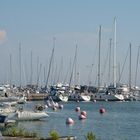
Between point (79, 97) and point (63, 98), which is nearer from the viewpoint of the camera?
point (63, 98)

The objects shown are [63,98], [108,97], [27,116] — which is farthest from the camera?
[108,97]

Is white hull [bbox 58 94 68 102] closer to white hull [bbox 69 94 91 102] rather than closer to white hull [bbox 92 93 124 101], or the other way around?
white hull [bbox 69 94 91 102]

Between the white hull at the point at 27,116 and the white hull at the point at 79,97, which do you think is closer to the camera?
the white hull at the point at 27,116

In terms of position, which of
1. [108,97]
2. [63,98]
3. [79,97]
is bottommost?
[63,98]

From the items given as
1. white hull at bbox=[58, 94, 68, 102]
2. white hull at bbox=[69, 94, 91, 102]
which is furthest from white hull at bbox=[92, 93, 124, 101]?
white hull at bbox=[58, 94, 68, 102]

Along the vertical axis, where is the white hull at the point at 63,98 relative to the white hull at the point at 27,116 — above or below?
below

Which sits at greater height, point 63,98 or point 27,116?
point 27,116

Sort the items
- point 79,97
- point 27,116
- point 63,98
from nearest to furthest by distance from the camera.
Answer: point 27,116 < point 63,98 < point 79,97

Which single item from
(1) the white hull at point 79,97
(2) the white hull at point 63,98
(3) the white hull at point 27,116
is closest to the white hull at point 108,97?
(1) the white hull at point 79,97

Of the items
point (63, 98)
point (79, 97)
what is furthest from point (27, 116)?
point (79, 97)

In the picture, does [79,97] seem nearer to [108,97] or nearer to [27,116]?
[108,97]

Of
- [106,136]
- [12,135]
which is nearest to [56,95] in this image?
[106,136]

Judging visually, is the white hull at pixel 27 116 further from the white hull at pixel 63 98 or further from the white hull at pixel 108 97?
Answer: the white hull at pixel 108 97

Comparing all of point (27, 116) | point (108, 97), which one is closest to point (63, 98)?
point (108, 97)
